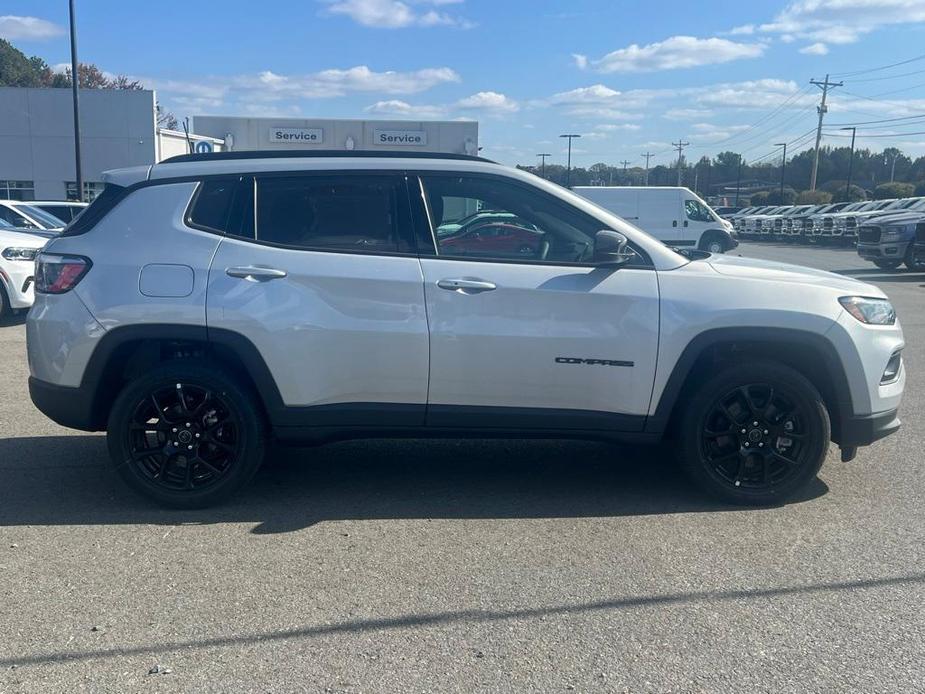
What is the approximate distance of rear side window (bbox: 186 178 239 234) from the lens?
480 centimetres

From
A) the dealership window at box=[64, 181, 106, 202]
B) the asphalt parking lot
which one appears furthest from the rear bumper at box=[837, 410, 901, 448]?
the dealership window at box=[64, 181, 106, 202]

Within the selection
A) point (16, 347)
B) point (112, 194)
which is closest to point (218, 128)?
point (16, 347)

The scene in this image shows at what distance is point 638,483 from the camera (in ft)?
17.6

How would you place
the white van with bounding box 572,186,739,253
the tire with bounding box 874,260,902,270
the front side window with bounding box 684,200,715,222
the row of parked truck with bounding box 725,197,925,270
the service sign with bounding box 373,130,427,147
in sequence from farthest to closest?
the service sign with bounding box 373,130,427,147 → the front side window with bounding box 684,200,715,222 → the white van with bounding box 572,186,739,253 → the tire with bounding box 874,260,902,270 → the row of parked truck with bounding box 725,197,925,270

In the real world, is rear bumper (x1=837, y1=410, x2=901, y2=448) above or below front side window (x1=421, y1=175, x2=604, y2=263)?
below

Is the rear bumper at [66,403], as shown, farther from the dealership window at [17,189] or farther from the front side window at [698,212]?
the dealership window at [17,189]

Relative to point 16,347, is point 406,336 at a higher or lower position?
higher

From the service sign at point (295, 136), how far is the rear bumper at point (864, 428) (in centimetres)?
3541

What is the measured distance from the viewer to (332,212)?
191 inches

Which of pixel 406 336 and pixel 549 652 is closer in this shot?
pixel 549 652

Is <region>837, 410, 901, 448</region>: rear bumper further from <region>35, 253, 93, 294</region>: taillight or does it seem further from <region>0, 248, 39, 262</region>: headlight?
<region>0, 248, 39, 262</region>: headlight

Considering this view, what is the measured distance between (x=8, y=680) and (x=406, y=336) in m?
2.39

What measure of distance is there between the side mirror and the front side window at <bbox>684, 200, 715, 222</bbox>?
22.2 meters

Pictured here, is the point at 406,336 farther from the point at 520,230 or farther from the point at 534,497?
the point at 534,497
